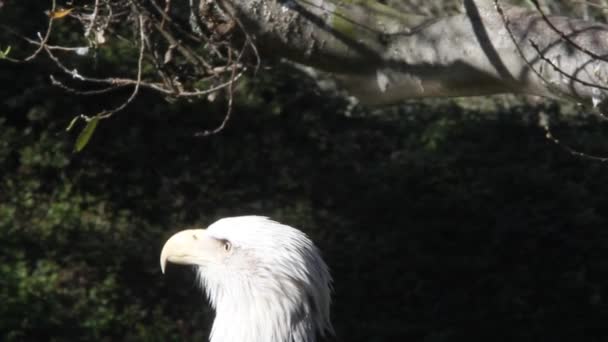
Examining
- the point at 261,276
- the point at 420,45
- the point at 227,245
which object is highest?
the point at 420,45

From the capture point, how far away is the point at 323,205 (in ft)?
30.2

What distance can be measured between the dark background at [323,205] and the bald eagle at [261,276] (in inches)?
131

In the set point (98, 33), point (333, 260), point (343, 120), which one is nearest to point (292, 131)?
point (343, 120)

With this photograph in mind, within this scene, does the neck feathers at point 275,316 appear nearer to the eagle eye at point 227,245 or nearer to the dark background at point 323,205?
the eagle eye at point 227,245

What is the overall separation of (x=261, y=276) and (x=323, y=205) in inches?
193

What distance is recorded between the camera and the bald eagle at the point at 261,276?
13.9ft

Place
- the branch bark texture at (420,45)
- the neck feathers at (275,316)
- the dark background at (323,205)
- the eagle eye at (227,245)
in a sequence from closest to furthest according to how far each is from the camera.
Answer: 1. the branch bark texture at (420,45)
2. the neck feathers at (275,316)
3. the eagle eye at (227,245)
4. the dark background at (323,205)

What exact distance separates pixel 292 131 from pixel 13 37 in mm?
2641

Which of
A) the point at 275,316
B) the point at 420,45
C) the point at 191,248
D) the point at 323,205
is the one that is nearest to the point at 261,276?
the point at 275,316

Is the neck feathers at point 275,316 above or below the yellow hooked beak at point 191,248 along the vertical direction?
below

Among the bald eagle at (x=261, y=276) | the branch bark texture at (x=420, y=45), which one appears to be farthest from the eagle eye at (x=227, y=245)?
the branch bark texture at (x=420, y=45)

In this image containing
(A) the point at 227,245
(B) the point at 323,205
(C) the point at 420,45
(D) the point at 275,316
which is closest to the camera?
(C) the point at 420,45

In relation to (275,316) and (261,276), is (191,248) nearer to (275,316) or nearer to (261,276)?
(261,276)

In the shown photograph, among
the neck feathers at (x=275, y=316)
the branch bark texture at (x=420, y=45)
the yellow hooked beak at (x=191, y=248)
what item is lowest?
the neck feathers at (x=275, y=316)
